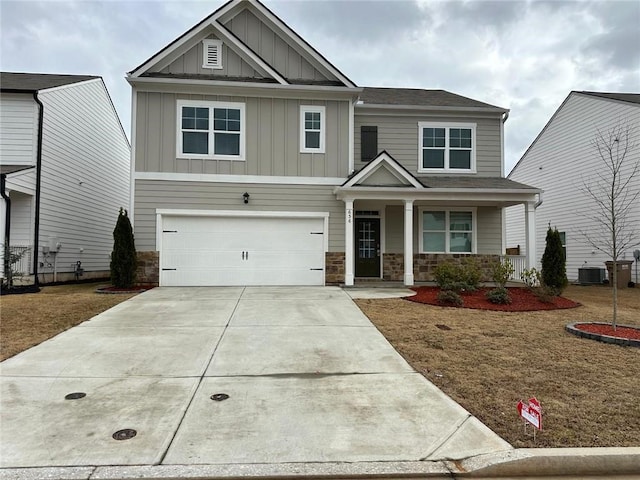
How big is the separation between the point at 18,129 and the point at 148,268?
20.3 feet

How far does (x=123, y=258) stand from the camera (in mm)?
11117

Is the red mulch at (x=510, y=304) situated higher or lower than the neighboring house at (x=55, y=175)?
lower

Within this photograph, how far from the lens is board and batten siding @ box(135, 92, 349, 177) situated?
39.7 feet

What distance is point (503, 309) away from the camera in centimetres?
894

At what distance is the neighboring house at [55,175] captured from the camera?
41.0 feet

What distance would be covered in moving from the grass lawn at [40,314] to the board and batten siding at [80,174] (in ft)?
13.4

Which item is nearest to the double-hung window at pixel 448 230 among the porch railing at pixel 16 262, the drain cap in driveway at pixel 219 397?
the drain cap in driveway at pixel 219 397

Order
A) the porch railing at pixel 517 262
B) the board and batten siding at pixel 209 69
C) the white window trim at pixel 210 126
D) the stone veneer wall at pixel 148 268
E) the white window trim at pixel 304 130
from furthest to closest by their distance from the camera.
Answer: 1. the porch railing at pixel 517 262
2. the white window trim at pixel 304 130
3. the board and batten siding at pixel 209 69
4. the white window trim at pixel 210 126
5. the stone veneer wall at pixel 148 268

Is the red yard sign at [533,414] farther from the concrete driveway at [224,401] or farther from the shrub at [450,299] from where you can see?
the shrub at [450,299]

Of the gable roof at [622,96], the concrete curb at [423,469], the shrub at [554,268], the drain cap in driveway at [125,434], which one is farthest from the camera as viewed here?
the gable roof at [622,96]

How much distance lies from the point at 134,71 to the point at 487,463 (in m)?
12.7

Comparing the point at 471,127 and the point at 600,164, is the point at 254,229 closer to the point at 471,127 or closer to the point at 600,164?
the point at 471,127

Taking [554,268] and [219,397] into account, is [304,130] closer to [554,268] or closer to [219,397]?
[554,268]

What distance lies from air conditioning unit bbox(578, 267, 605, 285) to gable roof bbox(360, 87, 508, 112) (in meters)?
7.57
